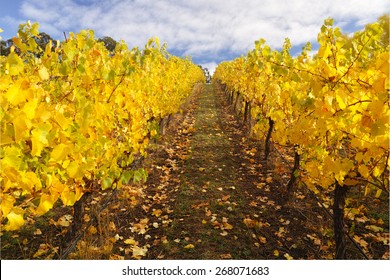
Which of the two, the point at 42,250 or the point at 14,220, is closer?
the point at 14,220

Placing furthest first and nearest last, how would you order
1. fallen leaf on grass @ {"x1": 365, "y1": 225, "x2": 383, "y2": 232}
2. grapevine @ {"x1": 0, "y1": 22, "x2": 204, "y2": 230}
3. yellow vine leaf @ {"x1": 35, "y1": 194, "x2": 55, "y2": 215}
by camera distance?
fallen leaf on grass @ {"x1": 365, "y1": 225, "x2": 383, "y2": 232}
yellow vine leaf @ {"x1": 35, "y1": 194, "x2": 55, "y2": 215}
grapevine @ {"x1": 0, "y1": 22, "x2": 204, "y2": 230}

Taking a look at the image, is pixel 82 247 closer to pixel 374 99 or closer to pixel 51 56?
pixel 51 56

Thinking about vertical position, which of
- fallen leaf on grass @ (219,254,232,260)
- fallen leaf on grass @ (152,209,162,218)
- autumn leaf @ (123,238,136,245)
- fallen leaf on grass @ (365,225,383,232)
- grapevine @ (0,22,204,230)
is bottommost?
fallen leaf on grass @ (219,254,232,260)

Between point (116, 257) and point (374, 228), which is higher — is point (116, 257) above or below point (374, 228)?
below

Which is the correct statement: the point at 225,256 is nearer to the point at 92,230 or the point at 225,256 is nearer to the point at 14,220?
the point at 92,230

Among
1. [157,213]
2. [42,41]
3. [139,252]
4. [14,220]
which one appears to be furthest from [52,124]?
[42,41]

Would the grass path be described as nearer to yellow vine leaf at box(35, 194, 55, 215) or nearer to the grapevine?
the grapevine

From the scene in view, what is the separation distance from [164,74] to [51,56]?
6.31 m

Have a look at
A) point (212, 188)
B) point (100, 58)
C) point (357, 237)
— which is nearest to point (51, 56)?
point (100, 58)

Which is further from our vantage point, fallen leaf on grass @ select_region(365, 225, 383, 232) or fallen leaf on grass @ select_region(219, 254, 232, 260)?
fallen leaf on grass @ select_region(365, 225, 383, 232)

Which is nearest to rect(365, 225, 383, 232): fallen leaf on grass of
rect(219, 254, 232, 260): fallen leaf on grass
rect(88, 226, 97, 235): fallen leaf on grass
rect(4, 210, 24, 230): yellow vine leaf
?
rect(219, 254, 232, 260): fallen leaf on grass

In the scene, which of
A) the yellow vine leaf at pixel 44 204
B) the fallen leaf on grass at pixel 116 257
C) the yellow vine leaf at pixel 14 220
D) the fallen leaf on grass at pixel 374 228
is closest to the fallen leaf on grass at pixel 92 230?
the fallen leaf on grass at pixel 116 257

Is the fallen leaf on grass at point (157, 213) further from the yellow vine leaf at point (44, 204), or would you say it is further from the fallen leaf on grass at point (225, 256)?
the yellow vine leaf at point (44, 204)

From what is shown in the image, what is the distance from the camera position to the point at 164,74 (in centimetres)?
920
